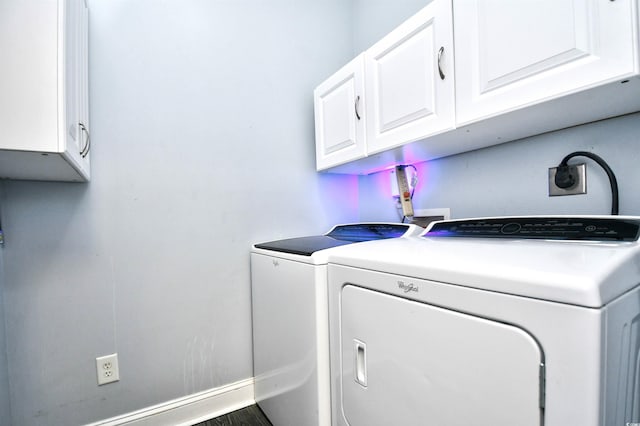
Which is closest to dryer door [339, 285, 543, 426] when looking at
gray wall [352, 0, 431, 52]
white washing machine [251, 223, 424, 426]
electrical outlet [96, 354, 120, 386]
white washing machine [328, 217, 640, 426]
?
white washing machine [328, 217, 640, 426]

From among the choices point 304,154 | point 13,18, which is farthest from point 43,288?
point 304,154

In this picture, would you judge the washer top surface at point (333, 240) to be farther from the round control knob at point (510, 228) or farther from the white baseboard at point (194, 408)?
the white baseboard at point (194, 408)

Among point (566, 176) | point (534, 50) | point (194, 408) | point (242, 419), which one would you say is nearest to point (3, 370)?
point (194, 408)

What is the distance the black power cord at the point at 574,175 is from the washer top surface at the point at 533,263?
0.20 meters

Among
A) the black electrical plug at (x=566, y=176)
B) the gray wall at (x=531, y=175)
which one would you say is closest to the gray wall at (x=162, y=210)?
the gray wall at (x=531, y=175)

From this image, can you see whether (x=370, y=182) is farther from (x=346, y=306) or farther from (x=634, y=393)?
(x=634, y=393)

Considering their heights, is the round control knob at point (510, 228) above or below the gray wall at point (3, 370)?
above

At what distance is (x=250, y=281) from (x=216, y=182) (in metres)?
0.60

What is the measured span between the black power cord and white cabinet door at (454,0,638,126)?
0.37 m

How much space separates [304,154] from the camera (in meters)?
1.94

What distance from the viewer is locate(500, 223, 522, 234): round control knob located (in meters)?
1.04

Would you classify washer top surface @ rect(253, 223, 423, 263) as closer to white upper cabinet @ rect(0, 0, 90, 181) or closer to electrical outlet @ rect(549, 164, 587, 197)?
electrical outlet @ rect(549, 164, 587, 197)

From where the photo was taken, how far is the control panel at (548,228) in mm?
812

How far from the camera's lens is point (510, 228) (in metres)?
1.06
